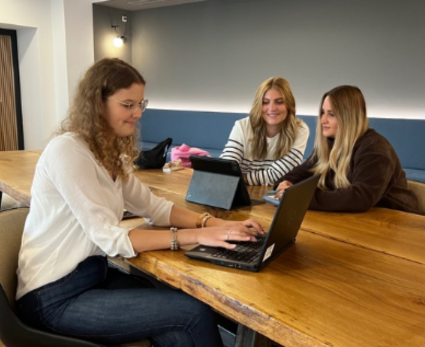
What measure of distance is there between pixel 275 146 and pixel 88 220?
1.48 metres

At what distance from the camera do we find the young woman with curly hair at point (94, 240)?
114 centimetres

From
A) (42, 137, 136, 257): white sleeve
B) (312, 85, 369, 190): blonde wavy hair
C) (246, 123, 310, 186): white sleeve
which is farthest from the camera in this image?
(246, 123, 310, 186): white sleeve

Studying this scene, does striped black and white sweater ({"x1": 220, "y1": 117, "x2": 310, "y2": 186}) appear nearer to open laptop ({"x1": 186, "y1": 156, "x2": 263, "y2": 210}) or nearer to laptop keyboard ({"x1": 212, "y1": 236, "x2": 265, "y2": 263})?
open laptop ({"x1": 186, "y1": 156, "x2": 263, "y2": 210})

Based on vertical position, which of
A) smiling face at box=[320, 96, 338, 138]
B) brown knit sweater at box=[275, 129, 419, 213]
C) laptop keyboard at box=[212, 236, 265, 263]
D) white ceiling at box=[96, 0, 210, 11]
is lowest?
laptop keyboard at box=[212, 236, 265, 263]

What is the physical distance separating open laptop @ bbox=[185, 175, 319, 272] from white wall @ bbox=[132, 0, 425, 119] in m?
3.51

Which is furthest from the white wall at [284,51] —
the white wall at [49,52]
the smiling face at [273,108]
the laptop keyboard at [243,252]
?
the laptop keyboard at [243,252]

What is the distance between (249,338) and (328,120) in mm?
1098

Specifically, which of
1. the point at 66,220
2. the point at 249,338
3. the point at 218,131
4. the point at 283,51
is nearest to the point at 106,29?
the point at 218,131

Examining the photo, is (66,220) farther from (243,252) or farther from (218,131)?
(218,131)

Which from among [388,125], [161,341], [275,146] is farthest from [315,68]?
[161,341]

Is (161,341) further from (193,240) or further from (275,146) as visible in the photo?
(275,146)

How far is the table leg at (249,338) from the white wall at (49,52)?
4.77 metres

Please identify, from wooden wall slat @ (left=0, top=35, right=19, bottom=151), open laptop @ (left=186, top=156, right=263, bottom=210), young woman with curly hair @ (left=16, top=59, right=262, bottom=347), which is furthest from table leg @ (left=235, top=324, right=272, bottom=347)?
wooden wall slat @ (left=0, top=35, right=19, bottom=151)

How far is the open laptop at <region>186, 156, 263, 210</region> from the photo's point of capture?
1.68 m
